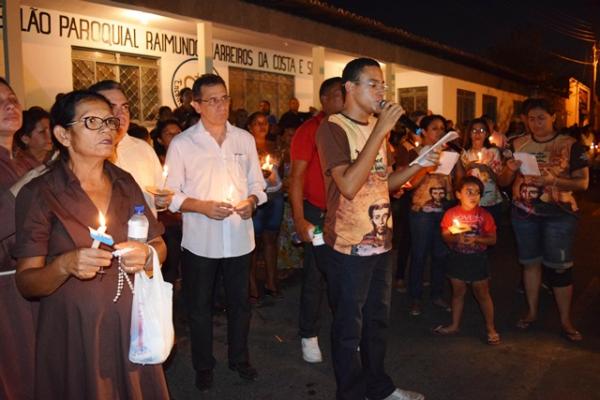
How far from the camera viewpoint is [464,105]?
23.8m

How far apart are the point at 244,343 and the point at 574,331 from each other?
10.4ft

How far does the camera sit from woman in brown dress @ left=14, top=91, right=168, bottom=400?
2502mm

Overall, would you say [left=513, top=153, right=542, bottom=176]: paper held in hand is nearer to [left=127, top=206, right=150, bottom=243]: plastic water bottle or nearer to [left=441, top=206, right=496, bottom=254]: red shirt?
[left=441, top=206, right=496, bottom=254]: red shirt

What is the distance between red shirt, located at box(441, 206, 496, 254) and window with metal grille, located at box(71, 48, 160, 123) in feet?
22.5

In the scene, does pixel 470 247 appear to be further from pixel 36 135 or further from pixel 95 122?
pixel 36 135

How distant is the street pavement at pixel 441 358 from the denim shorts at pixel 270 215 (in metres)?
0.88

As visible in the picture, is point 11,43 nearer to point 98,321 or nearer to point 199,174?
point 199,174

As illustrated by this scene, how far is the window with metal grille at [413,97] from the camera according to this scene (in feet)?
70.6

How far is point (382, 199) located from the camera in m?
3.69

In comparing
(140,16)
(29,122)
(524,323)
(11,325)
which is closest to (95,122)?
(11,325)

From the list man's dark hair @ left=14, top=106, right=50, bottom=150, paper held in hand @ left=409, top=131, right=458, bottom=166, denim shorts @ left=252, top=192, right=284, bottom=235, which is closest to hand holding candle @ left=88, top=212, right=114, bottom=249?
paper held in hand @ left=409, top=131, right=458, bottom=166

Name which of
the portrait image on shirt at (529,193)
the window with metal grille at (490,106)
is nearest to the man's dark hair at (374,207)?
the portrait image on shirt at (529,193)

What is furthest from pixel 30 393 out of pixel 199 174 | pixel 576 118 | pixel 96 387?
pixel 576 118

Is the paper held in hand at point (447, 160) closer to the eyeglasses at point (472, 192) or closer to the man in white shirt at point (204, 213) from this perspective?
the eyeglasses at point (472, 192)
